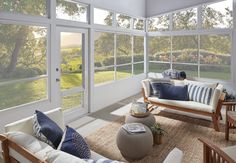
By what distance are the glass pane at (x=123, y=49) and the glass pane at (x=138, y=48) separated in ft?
1.30

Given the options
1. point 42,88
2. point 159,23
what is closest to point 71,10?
point 42,88

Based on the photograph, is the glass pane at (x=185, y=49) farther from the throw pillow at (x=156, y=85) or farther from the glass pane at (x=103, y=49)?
the glass pane at (x=103, y=49)

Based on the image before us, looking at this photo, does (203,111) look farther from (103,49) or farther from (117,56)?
(117,56)

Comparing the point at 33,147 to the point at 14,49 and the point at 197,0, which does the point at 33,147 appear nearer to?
the point at 14,49

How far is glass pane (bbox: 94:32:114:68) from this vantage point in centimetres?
556

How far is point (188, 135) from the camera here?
392cm

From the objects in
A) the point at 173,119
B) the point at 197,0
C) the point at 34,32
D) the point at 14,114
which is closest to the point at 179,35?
the point at 197,0

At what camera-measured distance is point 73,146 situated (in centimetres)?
186

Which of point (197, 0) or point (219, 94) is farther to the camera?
point (197, 0)

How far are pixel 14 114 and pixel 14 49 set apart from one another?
3.46 feet

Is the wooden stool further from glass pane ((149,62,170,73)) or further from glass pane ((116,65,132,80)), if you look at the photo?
glass pane ((149,62,170,73))

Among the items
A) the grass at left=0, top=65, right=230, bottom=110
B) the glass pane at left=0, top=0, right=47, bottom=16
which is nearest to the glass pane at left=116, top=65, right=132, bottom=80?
the grass at left=0, top=65, right=230, bottom=110

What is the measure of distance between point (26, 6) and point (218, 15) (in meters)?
5.14

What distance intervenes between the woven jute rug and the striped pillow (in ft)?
1.49
